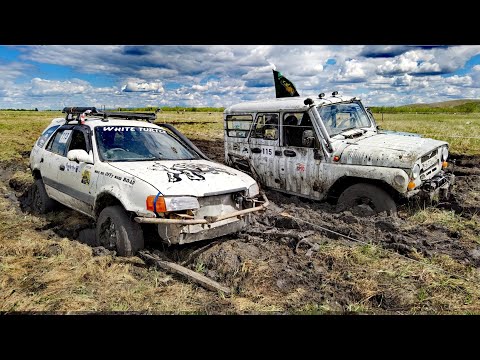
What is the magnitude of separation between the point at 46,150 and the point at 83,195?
191cm

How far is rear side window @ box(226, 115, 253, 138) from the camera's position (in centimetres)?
763

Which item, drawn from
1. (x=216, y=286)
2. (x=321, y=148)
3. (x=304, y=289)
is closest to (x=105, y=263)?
(x=216, y=286)

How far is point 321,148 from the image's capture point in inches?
250

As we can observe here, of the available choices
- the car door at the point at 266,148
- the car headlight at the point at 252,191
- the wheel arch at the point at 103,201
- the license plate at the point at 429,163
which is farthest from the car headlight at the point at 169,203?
the license plate at the point at 429,163

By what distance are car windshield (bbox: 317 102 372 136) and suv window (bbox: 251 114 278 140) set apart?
0.94 m

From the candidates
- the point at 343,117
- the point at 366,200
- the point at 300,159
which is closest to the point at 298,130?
the point at 300,159

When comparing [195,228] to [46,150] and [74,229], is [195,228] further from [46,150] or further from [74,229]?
[46,150]

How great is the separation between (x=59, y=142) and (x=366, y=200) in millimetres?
5158

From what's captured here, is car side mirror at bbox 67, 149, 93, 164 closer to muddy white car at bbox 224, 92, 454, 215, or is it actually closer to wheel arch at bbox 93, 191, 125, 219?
wheel arch at bbox 93, 191, 125, 219

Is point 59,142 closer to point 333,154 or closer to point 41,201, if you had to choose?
point 41,201

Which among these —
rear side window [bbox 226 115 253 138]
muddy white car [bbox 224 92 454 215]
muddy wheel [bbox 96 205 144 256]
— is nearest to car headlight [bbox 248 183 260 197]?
muddy wheel [bbox 96 205 144 256]

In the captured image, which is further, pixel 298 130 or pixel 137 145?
pixel 298 130

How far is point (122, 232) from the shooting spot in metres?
4.36

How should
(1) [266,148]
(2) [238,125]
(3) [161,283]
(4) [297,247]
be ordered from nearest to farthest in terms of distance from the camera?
(3) [161,283], (4) [297,247], (1) [266,148], (2) [238,125]
